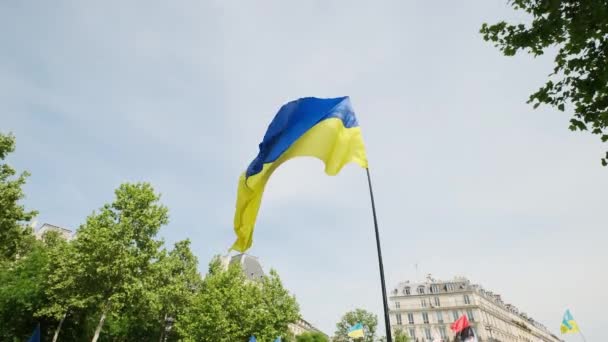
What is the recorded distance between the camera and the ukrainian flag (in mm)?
9211

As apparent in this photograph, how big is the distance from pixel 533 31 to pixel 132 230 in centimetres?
3112

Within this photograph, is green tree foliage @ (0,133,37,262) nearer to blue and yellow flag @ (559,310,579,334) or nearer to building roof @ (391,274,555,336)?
blue and yellow flag @ (559,310,579,334)

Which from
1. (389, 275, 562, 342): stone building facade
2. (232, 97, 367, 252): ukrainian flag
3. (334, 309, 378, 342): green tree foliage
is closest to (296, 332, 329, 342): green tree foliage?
(334, 309, 378, 342): green tree foliage

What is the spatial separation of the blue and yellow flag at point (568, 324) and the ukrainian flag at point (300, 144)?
32.6 meters

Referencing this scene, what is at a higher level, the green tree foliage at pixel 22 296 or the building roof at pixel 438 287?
the building roof at pixel 438 287

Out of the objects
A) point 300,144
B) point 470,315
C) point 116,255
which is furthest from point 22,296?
point 470,315

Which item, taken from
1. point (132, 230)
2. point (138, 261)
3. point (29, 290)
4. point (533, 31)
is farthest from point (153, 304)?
point (533, 31)

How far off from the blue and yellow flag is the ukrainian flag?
32585mm

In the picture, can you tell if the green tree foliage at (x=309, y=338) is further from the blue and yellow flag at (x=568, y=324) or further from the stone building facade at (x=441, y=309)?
the blue and yellow flag at (x=568, y=324)

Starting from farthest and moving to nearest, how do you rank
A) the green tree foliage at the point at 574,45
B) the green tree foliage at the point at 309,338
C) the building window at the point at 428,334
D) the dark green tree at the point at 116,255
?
the building window at the point at 428,334, the green tree foliage at the point at 309,338, the dark green tree at the point at 116,255, the green tree foliage at the point at 574,45

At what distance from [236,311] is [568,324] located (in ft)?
95.9

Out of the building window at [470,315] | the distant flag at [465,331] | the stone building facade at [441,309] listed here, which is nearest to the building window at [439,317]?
the stone building facade at [441,309]

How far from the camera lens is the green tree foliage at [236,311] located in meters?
34.3

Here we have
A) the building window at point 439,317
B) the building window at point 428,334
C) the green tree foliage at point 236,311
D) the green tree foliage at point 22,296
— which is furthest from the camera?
the building window at point 439,317
